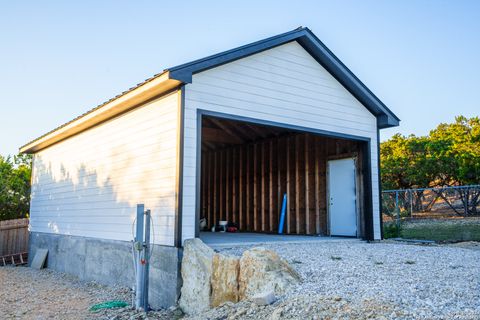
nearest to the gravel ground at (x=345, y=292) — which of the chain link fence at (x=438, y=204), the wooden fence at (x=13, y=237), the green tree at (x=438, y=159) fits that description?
the wooden fence at (x=13, y=237)

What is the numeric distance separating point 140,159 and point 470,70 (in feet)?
53.8

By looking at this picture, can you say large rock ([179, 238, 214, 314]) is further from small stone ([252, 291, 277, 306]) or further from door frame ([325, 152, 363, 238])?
door frame ([325, 152, 363, 238])

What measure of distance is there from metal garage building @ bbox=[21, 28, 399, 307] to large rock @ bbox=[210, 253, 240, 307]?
0.81m

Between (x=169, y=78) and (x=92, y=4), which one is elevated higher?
(x=92, y=4)

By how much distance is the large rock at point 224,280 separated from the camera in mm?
5824

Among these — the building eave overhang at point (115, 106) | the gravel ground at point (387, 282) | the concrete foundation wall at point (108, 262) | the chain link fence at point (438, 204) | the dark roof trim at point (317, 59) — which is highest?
the dark roof trim at point (317, 59)

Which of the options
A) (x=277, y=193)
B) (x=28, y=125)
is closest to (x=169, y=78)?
(x=277, y=193)

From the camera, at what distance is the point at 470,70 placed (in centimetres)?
1828

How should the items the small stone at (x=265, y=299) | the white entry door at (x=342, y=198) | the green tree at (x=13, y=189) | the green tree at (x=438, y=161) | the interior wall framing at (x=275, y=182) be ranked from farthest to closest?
the green tree at (x=438, y=161) → the green tree at (x=13, y=189) → the interior wall framing at (x=275, y=182) → the white entry door at (x=342, y=198) → the small stone at (x=265, y=299)

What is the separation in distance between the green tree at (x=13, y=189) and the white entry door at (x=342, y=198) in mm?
13451

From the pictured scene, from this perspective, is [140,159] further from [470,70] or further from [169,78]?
[470,70]

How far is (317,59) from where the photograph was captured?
9.47 meters

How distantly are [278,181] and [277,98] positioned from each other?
4.46m

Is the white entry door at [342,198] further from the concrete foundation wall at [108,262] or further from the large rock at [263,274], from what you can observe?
the concrete foundation wall at [108,262]
